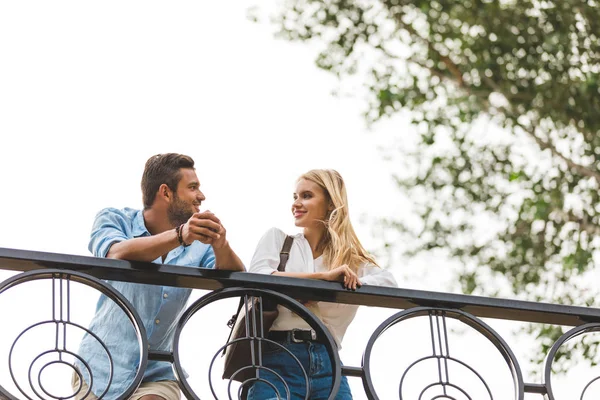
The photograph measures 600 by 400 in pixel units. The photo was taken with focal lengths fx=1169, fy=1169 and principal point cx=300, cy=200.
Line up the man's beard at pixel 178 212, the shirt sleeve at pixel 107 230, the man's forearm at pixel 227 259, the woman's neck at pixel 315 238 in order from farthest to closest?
the woman's neck at pixel 315 238, the man's beard at pixel 178 212, the shirt sleeve at pixel 107 230, the man's forearm at pixel 227 259

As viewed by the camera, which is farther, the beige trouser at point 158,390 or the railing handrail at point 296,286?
the beige trouser at point 158,390

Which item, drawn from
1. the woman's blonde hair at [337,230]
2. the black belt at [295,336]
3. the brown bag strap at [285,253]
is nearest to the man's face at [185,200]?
the brown bag strap at [285,253]

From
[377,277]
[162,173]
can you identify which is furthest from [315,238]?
[162,173]

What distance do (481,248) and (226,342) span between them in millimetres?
7806

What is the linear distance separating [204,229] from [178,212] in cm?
91

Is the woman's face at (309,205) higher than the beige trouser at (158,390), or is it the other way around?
the woman's face at (309,205)

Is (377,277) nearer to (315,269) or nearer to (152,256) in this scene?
(315,269)

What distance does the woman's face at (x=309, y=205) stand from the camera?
4.64 m

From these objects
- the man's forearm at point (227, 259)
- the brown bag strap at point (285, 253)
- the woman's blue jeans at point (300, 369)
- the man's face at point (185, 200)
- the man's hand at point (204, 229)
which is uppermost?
the man's face at point (185, 200)

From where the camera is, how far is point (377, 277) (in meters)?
4.34

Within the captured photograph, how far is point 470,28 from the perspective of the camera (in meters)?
10.8

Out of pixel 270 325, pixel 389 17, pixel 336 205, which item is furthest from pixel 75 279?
pixel 389 17

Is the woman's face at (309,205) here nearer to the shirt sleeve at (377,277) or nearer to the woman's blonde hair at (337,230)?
the woman's blonde hair at (337,230)

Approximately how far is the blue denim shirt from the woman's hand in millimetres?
712
